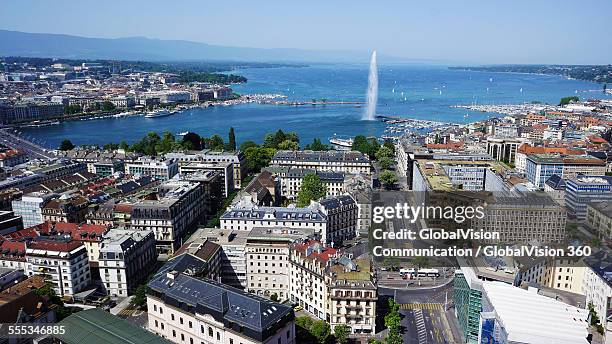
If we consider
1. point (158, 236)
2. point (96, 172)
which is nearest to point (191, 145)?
point (96, 172)

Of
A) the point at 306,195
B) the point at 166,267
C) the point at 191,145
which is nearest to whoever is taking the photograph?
the point at 166,267

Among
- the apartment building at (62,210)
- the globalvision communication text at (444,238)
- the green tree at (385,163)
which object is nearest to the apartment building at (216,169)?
the apartment building at (62,210)

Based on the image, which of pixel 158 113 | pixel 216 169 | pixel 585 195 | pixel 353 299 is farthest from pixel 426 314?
pixel 158 113

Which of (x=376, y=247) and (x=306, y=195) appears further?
(x=306, y=195)

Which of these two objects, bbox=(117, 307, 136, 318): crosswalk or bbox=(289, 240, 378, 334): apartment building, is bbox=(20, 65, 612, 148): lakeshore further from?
bbox=(117, 307, 136, 318): crosswalk

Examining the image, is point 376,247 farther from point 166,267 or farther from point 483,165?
point 483,165

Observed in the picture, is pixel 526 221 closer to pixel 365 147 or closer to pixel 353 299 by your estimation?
pixel 353 299

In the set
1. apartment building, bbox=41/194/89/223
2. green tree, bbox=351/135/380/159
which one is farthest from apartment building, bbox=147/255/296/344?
green tree, bbox=351/135/380/159

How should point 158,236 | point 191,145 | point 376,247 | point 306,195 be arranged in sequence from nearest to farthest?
point 376,247 < point 158,236 < point 306,195 < point 191,145
